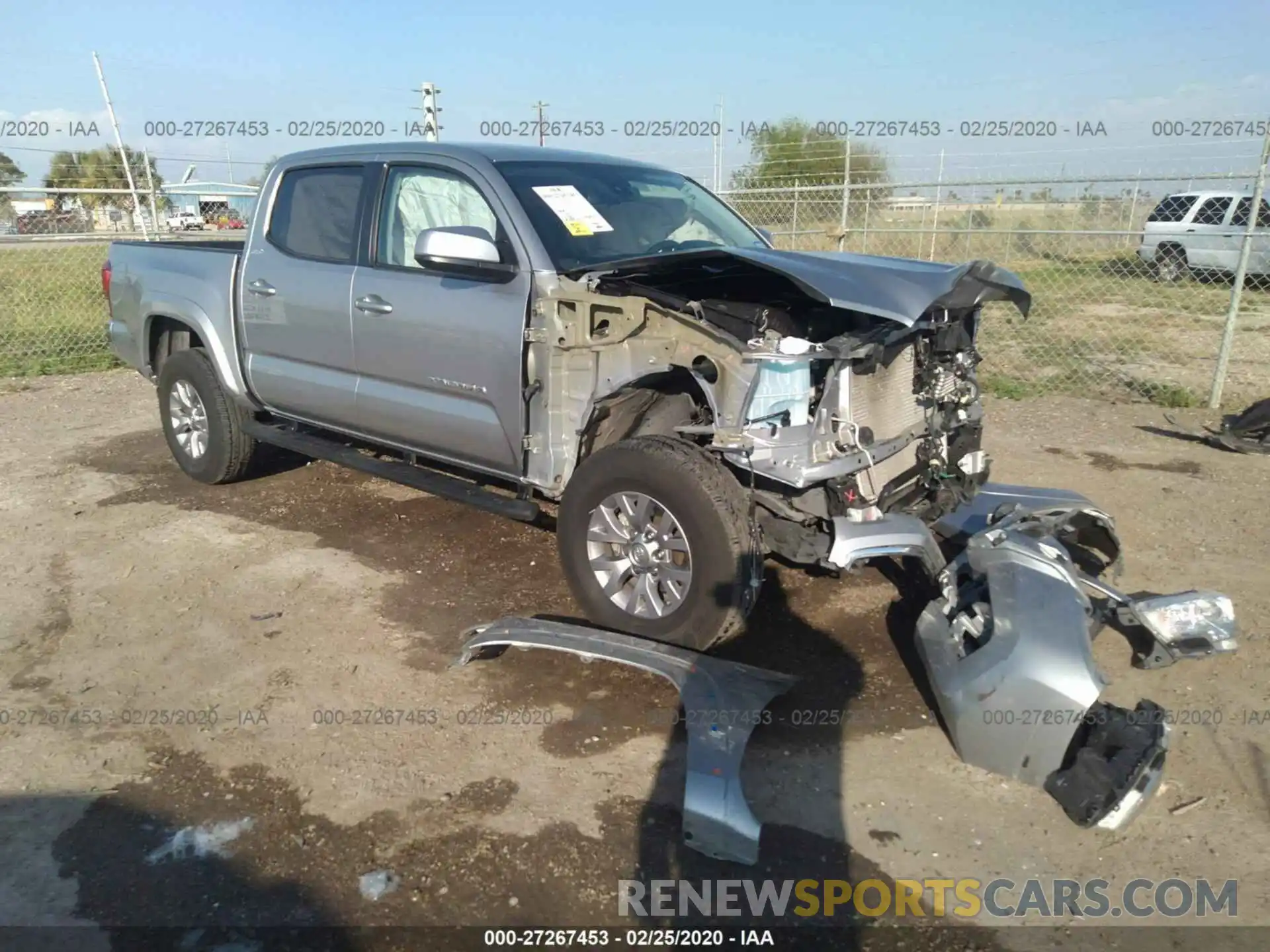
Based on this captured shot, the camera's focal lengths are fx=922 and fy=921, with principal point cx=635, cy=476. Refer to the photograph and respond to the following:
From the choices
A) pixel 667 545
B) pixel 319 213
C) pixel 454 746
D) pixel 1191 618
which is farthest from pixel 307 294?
pixel 1191 618

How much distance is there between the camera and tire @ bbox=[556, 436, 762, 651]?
341 cm

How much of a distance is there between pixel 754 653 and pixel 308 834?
1825 mm

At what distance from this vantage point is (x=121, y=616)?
4207mm

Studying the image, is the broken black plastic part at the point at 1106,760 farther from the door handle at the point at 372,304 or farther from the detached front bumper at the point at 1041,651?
the door handle at the point at 372,304

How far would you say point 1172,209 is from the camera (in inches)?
675

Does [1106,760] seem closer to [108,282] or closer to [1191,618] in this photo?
[1191,618]

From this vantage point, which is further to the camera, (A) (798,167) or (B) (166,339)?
(A) (798,167)

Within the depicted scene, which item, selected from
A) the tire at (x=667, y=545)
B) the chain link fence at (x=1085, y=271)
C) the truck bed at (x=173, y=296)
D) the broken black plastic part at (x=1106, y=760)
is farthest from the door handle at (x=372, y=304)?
the chain link fence at (x=1085, y=271)

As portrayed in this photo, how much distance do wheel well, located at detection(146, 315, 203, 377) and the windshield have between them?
9.52 feet

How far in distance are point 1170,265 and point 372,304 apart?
1465 cm

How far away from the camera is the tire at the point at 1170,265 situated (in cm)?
1482

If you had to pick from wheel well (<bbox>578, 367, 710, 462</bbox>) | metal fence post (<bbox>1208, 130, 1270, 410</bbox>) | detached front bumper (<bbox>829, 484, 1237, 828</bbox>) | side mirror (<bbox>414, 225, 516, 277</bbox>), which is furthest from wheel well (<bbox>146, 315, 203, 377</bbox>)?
metal fence post (<bbox>1208, 130, 1270, 410</bbox>)

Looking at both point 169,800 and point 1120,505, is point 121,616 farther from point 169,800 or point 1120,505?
point 1120,505

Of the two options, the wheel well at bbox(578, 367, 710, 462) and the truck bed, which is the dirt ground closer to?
the wheel well at bbox(578, 367, 710, 462)
